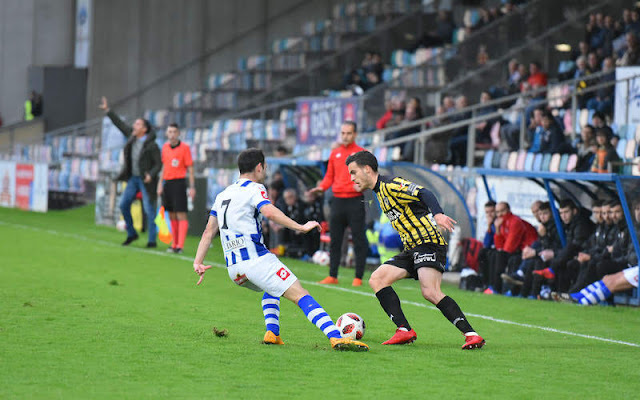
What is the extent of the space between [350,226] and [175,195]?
13.9ft

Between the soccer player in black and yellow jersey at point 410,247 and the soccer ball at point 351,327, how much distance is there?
Answer: 0.84 ft

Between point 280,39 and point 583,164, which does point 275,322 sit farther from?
point 280,39

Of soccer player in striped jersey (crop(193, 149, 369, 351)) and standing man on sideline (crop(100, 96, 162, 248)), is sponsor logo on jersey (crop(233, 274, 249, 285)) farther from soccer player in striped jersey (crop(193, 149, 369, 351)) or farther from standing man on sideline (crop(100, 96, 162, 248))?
standing man on sideline (crop(100, 96, 162, 248))

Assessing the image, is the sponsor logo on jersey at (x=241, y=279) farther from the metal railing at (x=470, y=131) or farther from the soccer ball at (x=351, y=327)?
the metal railing at (x=470, y=131)

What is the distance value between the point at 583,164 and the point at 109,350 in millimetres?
10400

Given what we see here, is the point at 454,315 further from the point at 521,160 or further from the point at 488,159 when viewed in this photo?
the point at 488,159

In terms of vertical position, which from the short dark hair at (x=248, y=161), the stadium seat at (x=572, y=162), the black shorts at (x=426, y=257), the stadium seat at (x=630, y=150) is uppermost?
the stadium seat at (x=630, y=150)

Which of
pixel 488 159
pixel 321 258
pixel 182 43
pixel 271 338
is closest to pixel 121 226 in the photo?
pixel 321 258

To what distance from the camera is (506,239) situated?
1347 cm

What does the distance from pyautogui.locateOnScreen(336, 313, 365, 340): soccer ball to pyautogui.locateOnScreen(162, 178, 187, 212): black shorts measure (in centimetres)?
836

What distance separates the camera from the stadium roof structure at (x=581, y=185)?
1183 cm

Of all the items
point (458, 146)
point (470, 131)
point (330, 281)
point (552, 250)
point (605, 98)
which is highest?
point (605, 98)

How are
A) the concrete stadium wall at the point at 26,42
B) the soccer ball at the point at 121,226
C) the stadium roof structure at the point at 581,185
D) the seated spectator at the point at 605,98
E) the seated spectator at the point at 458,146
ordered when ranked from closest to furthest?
the stadium roof structure at the point at 581,185 < the seated spectator at the point at 605,98 < the seated spectator at the point at 458,146 < the soccer ball at the point at 121,226 < the concrete stadium wall at the point at 26,42

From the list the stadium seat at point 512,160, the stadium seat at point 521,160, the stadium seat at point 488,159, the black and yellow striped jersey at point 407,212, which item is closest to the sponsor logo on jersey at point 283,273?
the black and yellow striped jersey at point 407,212
